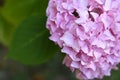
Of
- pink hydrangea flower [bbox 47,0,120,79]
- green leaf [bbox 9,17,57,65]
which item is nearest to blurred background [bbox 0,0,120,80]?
green leaf [bbox 9,17,57,65]

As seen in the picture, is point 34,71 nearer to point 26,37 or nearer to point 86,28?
point 26,37

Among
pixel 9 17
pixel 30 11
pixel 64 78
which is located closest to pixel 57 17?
pixel 30 11

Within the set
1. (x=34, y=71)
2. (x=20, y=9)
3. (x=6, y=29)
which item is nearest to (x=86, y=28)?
(x=20, y=9)

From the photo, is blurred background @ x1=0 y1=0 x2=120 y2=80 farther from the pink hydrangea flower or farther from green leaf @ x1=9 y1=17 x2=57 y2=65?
the pink hydrangea flower

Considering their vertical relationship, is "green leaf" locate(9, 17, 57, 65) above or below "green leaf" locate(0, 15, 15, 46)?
above

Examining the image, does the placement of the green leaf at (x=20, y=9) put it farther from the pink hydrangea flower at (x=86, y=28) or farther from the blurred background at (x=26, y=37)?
the pink hydrangea flower at (x=86, y=28)

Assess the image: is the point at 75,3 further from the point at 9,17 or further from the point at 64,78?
the point at 64,78
